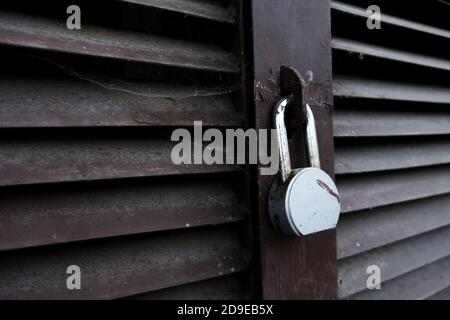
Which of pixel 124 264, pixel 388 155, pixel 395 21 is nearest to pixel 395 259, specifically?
pixel 388 155

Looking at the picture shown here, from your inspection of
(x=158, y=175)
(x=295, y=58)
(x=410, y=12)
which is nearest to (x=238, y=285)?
(x=158, y=175)

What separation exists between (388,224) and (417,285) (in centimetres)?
30

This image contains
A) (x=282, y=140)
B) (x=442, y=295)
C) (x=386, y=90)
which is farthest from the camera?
(x=442, y=295)

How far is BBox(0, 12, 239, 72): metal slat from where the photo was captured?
629mm

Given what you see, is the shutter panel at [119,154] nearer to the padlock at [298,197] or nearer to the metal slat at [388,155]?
the padlock at [298,197]

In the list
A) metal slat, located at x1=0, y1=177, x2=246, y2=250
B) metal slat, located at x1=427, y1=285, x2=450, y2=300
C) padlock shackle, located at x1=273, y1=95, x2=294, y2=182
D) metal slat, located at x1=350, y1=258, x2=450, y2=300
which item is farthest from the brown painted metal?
metal slat, located at x1=427, y1=285, x2=450, y2=300

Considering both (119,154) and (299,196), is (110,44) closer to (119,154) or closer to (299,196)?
(119,154)

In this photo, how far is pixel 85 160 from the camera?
692 mm

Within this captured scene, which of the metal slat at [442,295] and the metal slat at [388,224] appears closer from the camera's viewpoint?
the metal slat at [388,224]

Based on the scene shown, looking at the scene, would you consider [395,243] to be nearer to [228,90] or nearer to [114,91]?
[228,90]

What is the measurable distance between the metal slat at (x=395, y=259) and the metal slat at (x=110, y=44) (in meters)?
0.74

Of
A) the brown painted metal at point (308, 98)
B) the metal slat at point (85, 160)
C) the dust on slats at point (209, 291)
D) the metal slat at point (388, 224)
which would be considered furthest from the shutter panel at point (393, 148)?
the metal slat at point (85, 160)

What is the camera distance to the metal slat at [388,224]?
110 centimetres

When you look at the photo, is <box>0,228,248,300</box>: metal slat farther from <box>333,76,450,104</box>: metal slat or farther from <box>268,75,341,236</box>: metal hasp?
<box>333,76,450,104</box>: metal slat
